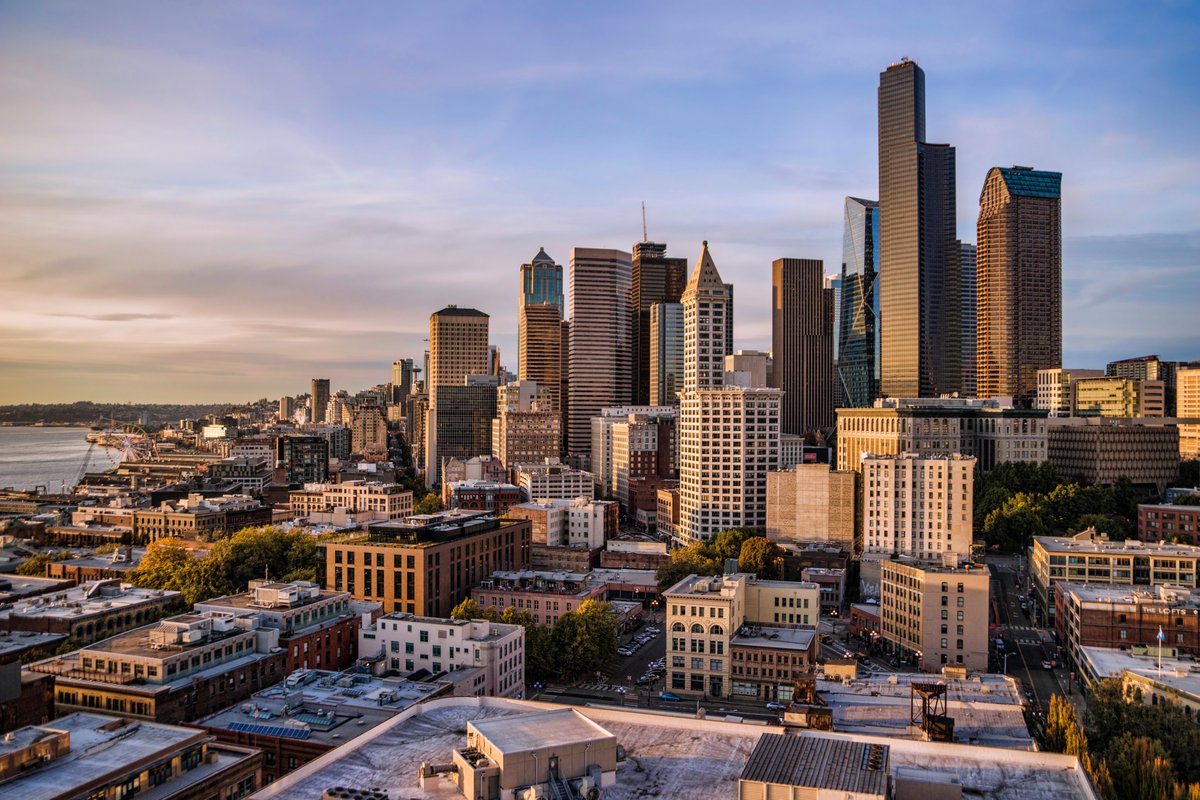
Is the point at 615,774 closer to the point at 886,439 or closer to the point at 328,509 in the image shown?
the point at 886,439

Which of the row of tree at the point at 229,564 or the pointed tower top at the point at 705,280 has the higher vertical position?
the pointed tower top at the point at 705,280

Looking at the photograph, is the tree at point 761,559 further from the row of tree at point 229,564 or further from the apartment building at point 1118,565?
Answer: the row of tree at point 229,564

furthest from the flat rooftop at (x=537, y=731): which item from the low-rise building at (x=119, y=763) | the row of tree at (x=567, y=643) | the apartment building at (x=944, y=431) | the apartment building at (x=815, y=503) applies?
the apartment building at (x=944, y=431)

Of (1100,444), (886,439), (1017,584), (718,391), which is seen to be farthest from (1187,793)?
(1100,444)

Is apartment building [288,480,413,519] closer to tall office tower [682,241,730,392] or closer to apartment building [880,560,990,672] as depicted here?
tall office tower [682,241,730,392]

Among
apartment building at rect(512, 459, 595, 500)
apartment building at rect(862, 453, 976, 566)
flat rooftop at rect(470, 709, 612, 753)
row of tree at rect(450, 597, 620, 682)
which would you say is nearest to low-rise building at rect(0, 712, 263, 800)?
flat rooftop at rect(470, 709, 612, 753)

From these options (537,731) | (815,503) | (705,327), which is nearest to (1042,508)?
(815,503)
